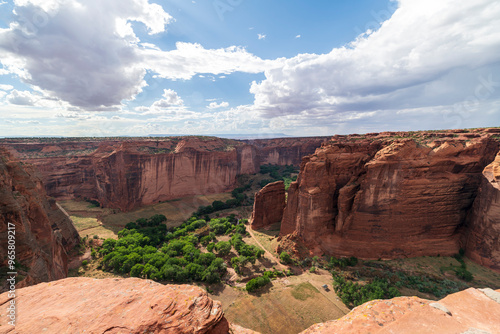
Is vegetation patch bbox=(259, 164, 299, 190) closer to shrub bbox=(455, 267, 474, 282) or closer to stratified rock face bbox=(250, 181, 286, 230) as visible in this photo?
stratified rock face bbox=(250, 181, 286, 230)

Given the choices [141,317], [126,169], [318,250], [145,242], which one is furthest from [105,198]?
[141,317]

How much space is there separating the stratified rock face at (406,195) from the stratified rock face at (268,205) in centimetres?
1171

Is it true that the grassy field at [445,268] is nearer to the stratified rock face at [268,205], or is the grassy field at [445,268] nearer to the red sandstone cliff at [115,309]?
the stratified rock face at [268,205]

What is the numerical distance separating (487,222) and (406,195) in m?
7.76

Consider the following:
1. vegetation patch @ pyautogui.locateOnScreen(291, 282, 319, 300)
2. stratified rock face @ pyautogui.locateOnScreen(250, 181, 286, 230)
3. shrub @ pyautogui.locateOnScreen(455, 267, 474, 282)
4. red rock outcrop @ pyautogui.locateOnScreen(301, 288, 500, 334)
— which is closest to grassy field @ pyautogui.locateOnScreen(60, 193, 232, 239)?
stratified rock face @ pyautogui.locateOnScreen(250, 181, 286, 230)

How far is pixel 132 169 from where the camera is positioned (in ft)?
151

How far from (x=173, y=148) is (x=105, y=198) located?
67.2ft

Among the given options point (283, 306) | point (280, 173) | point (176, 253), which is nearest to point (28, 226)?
point (176, 253)

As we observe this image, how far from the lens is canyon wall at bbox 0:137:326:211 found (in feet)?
151

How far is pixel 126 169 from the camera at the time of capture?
45469 millimetres

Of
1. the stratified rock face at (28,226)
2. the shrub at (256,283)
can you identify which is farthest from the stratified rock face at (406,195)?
the stratified rock face at (28,226)

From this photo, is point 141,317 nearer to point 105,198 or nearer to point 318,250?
point 318,250

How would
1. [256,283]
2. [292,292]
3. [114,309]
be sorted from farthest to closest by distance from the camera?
[256,283] → [292,292] → [114,309]

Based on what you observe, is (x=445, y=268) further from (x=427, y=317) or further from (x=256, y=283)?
(x=427, y=317)
